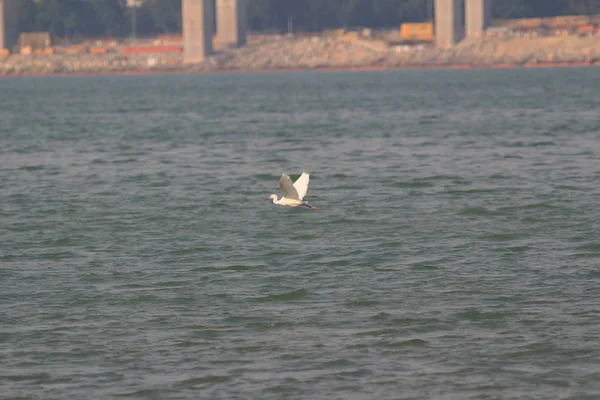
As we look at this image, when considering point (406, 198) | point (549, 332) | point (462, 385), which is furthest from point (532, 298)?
point (406, 198)

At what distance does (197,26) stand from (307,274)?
177 meters

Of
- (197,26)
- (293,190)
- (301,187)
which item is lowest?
(301,187)

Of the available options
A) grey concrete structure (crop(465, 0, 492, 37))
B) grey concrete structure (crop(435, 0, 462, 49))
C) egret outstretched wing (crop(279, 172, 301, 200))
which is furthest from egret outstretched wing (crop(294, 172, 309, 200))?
grey concrete structure (crop(465, 0, 492, 37))

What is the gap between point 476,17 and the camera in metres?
194

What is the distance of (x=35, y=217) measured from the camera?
29031 mm

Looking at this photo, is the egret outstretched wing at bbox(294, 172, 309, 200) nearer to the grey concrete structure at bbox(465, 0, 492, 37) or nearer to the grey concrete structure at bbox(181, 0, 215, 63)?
the grey concrete structure at bbox(181, 0, 215, 63)

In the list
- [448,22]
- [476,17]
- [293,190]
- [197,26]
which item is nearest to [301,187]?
[293,190]

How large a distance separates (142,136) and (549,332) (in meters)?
42.3

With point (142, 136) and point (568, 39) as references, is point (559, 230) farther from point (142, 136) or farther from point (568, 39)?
point (568, 39)

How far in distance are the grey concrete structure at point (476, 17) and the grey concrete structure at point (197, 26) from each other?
41645 millimetres

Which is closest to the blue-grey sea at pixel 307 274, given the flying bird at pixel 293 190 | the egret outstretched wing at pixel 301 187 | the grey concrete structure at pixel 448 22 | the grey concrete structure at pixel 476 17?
the flying bird at pixel 293 190

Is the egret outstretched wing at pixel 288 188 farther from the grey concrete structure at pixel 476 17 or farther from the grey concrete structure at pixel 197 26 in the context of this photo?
the grey concrete structure at pixel 476 17

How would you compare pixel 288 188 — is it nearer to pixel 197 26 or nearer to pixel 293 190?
pixel 293 190

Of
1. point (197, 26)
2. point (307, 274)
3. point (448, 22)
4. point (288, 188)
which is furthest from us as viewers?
point (197, 26)
